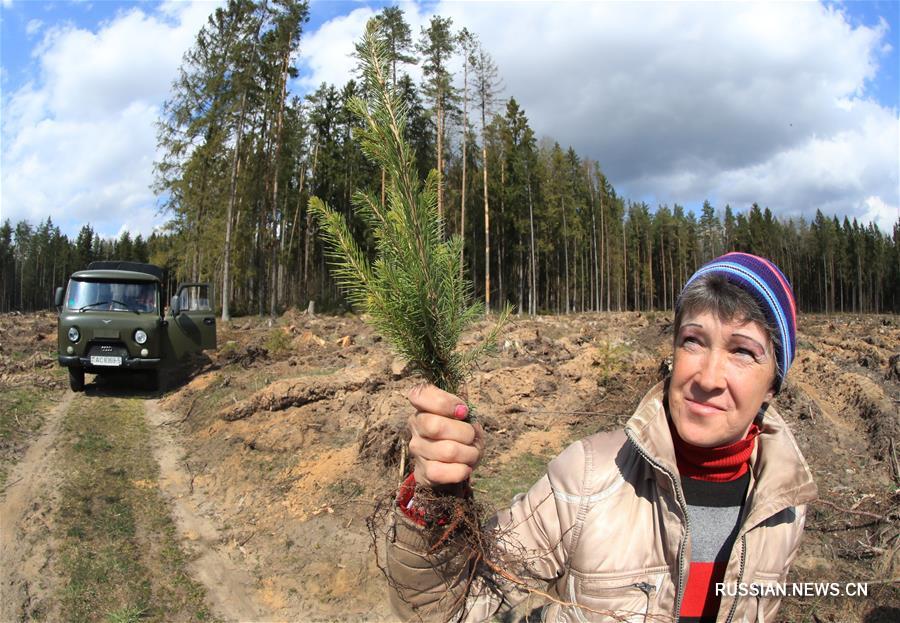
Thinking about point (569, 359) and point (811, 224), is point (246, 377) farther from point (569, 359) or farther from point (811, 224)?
point (811, 224)

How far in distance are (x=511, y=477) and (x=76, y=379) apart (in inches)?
394

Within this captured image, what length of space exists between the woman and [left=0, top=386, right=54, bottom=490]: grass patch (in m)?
7.47

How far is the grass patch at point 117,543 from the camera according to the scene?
4.55 meters

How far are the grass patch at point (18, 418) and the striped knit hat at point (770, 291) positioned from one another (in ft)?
27.1

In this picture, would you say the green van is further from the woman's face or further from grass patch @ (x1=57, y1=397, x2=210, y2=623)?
the woman's face

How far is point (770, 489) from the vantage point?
1744 millimetres

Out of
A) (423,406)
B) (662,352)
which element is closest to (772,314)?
(423,406)

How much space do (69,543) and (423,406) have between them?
5.79 m

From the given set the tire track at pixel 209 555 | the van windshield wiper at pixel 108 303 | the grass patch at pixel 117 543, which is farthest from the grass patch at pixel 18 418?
the van windshield wiper at pixel 108 303

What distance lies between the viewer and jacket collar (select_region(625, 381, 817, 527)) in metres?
1.70

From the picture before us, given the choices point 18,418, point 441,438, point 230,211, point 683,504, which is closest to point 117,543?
point 18,418

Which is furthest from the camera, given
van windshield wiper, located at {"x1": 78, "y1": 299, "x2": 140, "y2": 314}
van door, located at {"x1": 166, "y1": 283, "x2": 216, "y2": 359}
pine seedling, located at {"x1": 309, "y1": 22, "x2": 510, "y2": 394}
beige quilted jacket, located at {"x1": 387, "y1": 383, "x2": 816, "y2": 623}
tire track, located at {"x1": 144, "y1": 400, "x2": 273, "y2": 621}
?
van door, located at {"x1": 166, "y1": 283, "x2": 216, "y2": 359}

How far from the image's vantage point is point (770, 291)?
1763 millimetres

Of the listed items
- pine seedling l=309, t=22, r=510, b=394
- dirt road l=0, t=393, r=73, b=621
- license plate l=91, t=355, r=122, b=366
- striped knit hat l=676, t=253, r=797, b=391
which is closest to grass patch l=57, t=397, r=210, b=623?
dirt road l=0, t=393, r=73, b=621
